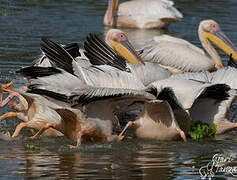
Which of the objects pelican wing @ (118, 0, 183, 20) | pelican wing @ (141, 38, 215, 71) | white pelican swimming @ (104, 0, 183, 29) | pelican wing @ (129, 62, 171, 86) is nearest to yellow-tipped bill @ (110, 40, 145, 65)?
pelican wing @ (129, 62, 171, 86)

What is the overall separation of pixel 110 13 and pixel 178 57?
4.27 meters

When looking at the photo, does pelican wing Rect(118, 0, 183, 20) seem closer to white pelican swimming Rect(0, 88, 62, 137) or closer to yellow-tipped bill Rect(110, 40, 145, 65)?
yellow-tipped bill Rect(110, 40, 145, 65)

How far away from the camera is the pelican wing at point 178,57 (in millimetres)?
9242

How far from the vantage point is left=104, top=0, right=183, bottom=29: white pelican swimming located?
13392 mm

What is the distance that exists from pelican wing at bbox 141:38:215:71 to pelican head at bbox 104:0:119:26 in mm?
3987

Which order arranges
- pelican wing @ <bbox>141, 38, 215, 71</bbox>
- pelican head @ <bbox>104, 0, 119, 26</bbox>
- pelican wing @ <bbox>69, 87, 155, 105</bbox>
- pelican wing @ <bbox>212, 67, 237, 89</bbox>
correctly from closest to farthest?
pelican wing @ <bbox>69, 87, 155, 105</bbox> < pelican wing @ <bbox>212, 67, 237, 89</bbox> < pelican wing @ <bbox>141, 38, 215, 71</bbox> < pelican head @ <bbox>104, 0, 119, 26</bbox>

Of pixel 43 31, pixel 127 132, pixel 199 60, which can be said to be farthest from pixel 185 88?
pixel 43 31

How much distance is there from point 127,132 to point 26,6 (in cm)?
859

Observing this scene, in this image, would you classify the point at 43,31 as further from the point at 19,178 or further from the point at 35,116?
the point at 19,178

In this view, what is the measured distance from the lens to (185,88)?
6.09 metres

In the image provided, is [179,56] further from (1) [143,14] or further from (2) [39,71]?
(1) [143,14]

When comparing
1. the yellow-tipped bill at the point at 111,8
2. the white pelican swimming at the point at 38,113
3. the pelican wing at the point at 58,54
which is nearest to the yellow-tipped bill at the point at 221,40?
the yellow-tipped bill at the point at 111,8

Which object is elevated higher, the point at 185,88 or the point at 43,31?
the point at 185,88

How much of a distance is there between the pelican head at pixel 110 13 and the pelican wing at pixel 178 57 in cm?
399
